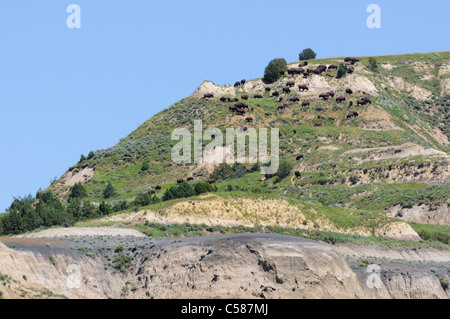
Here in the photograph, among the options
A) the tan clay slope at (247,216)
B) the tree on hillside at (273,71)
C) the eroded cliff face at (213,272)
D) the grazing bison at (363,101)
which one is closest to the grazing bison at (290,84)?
the tree on hillside at (273,71)

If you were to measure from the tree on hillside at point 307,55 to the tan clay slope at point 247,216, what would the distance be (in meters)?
84.0

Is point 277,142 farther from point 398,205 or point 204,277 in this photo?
point 204,277

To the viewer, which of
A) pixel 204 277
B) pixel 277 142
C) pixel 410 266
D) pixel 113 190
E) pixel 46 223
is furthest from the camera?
pixel 277 142

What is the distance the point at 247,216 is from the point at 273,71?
72929mm

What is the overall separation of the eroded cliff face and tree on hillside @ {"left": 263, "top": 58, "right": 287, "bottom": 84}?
87.0 meters

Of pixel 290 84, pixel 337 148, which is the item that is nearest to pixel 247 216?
pixel 337 148

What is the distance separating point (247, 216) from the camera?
82375 millimetres

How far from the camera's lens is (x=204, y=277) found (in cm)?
6012

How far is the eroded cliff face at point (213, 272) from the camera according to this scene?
189 feet

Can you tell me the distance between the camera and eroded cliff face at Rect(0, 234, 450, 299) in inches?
2266

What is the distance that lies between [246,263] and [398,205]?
4133 centimetres

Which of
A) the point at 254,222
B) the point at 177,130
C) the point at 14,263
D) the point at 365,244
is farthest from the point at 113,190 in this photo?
the point at 14,263

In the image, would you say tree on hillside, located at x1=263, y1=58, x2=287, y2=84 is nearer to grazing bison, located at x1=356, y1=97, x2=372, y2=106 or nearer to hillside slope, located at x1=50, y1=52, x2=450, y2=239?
hillside slope, located at x1=50, y1=52, x2=450, y2=239

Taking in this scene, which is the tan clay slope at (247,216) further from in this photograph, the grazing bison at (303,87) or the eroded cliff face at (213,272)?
the grazing bison at (303,87)
